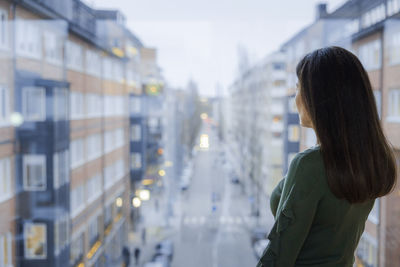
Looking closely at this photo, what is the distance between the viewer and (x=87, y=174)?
3084 millimetres

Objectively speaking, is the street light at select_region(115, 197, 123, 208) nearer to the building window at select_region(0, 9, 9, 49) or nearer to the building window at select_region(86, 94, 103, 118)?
the building window at select_region(86, 94, 103, 118)

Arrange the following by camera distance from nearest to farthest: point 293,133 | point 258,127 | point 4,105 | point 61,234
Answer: point 4,105 < point 61,234 < point 293,133 < point 258,127

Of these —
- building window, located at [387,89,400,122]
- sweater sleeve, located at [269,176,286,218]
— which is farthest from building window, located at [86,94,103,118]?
sweater sleeve, located at [269,176,286,218]

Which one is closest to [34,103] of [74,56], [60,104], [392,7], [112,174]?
[60,104]

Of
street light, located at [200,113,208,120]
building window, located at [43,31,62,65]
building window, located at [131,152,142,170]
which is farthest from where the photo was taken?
building window, located at [131,152,142,170]

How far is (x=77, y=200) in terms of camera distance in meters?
2.99

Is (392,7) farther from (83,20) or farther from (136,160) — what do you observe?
(136,160)

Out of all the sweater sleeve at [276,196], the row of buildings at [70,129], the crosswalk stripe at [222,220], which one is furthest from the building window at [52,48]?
the sweater sleeve at [276,196]

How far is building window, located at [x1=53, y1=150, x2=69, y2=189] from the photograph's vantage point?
265 centimetres

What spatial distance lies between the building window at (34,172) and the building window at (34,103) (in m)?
0.26

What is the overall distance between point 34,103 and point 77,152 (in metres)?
0.60

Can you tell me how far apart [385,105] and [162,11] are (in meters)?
1.56

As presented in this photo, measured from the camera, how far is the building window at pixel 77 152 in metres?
2.90

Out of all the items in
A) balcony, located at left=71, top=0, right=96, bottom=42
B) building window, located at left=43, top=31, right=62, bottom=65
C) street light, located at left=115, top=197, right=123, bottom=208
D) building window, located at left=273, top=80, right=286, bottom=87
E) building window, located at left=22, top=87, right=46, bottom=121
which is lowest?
street light, located at left=115, top=197, right=123, bottom=208
